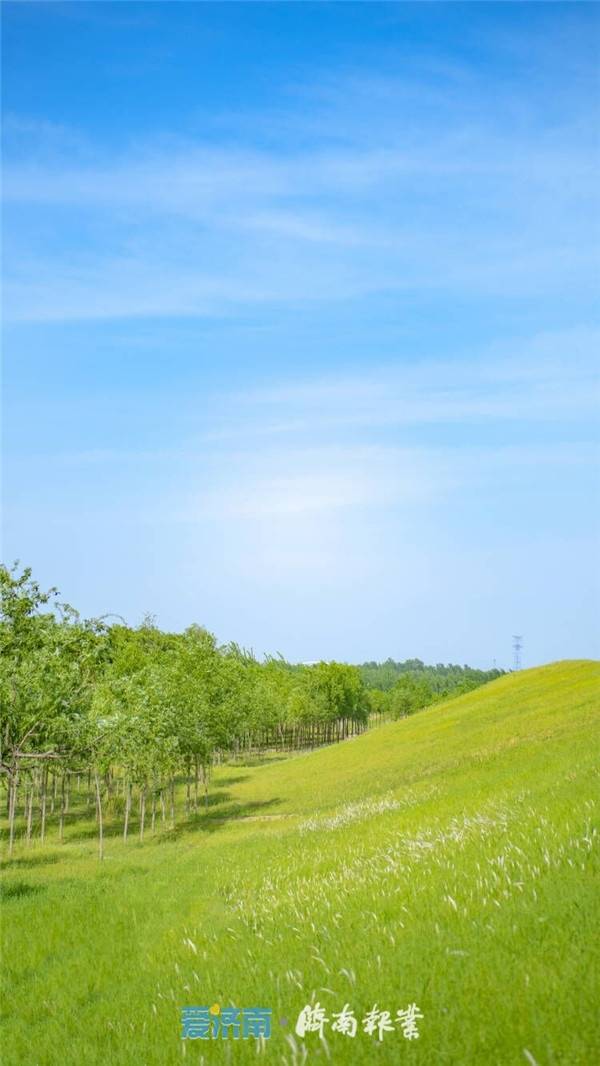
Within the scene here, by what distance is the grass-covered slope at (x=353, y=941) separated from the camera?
6.49 meters

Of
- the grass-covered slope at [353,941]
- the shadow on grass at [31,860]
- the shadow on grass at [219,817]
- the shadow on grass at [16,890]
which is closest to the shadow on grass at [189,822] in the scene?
the shadow on grass at [219,817]

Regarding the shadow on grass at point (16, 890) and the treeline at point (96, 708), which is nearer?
the shadow on grass at point (16, 890)

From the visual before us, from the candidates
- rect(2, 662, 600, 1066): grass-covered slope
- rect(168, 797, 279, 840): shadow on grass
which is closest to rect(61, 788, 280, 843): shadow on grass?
rect(168, 797, 279, 840): shadow on grass

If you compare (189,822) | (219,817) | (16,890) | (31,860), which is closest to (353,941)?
(16,890)

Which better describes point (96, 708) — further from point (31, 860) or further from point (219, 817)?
point (219, 817)

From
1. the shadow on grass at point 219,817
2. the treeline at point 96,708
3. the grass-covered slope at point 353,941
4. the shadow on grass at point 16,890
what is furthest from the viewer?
the shadow on grass at point 219,817

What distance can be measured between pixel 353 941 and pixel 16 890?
1608 cm

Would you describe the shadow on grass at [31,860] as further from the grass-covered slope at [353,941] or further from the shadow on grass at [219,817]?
the grass-covered slope at [353,941]

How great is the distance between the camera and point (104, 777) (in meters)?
70.4

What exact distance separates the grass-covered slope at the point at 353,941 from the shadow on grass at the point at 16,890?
0.11 m

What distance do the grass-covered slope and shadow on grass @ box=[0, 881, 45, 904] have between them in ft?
0.35

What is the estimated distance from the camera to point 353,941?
9.06 meters

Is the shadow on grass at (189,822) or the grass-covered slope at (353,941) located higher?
the grass-covered slope at (353,941)

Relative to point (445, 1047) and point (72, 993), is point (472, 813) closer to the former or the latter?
point (72, 993)
